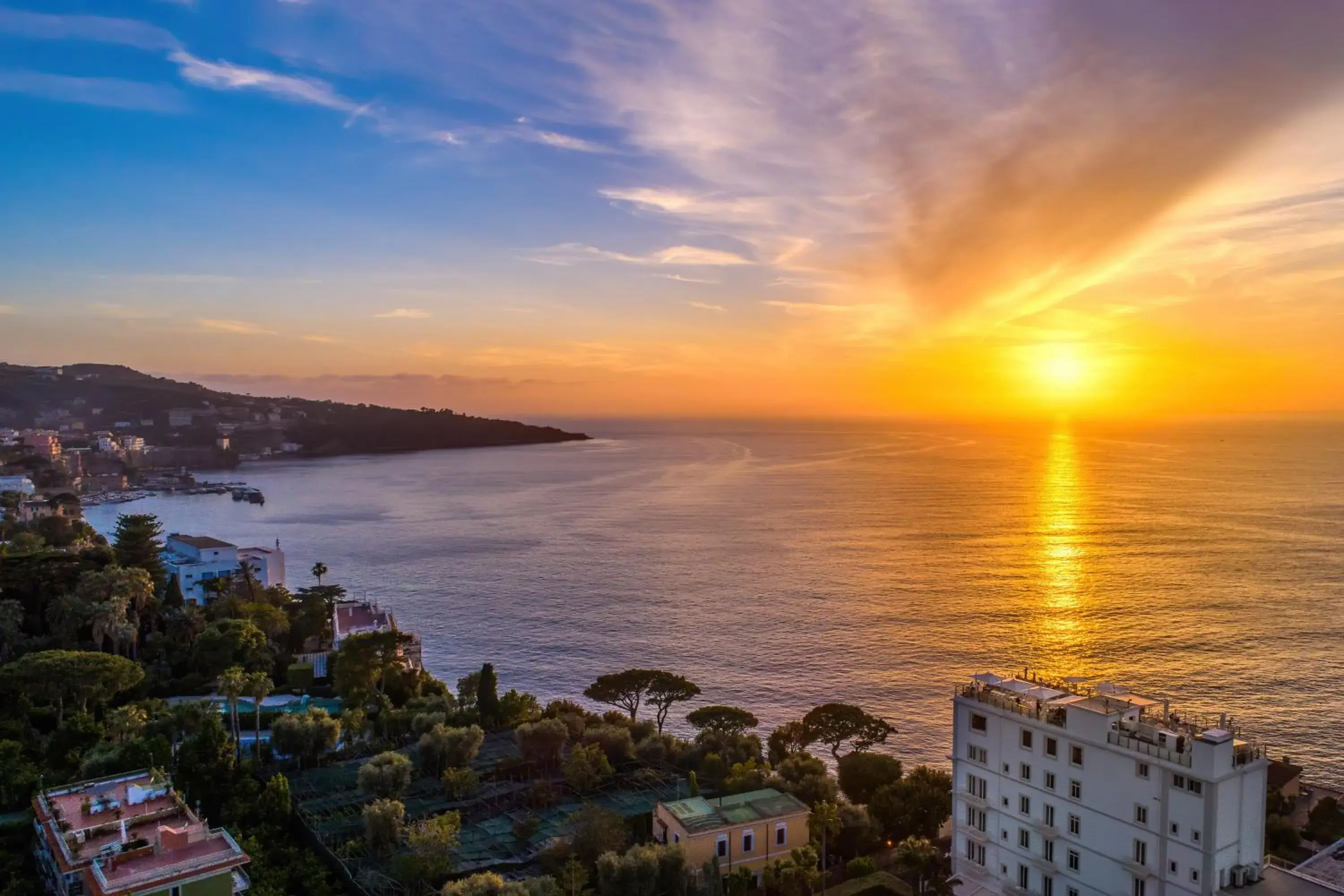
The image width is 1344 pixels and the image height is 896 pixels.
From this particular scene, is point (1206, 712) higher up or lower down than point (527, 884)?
lower down

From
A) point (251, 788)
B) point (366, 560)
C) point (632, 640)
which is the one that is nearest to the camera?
point (251, 788)

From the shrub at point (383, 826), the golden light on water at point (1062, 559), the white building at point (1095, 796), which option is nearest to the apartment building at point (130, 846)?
the shrub at point (383, 826)

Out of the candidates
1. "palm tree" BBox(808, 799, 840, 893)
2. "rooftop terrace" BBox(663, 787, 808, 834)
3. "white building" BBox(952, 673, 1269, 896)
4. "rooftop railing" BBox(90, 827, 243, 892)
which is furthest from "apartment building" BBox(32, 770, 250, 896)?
"white building" BBox(952, 673, 1269, 896)

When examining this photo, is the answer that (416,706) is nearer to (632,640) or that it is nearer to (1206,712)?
(632,640)

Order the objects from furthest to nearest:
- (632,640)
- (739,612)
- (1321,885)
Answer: (739,612)
(632,640)
(1321,885)

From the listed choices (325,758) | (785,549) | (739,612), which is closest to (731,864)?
(325,758)

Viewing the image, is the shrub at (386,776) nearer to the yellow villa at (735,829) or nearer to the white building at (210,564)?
the yellow villa at (735,829)
